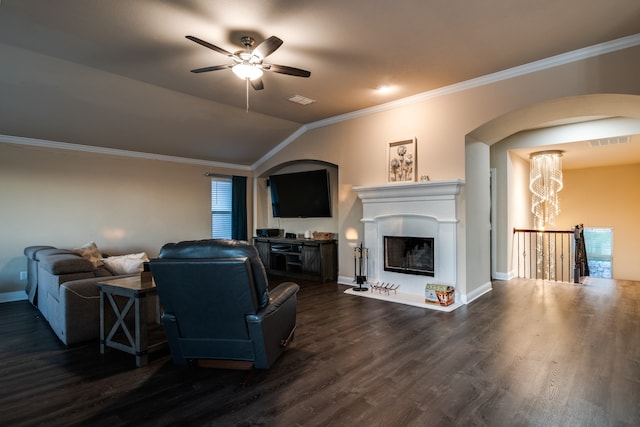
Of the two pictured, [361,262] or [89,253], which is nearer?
[89,253]

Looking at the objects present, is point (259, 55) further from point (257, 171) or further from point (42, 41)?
point (257, 171)

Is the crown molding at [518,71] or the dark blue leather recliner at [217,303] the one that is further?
the crown molding at [518,71]

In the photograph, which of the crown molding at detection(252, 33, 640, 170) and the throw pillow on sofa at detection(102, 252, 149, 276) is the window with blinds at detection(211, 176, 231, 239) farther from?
the throw pillow on sofa at detection(102, 252, 149, 276)

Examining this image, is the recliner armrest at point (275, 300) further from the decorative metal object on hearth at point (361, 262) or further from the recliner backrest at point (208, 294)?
the decorative metal object on hearth at point (361, 262)

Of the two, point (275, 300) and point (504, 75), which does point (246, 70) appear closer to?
point (275, 300)

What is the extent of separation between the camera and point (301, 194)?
6.94 metres

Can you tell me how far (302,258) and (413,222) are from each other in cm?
239

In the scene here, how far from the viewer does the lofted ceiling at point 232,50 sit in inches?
108

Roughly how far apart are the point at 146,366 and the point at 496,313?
3.84 m

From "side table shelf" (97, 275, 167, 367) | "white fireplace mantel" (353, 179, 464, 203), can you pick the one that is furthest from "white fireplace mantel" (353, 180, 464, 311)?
"side table shelf" (97, 275, 167, 367)

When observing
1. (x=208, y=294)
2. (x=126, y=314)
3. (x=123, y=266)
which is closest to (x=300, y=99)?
(x=123, y=266)

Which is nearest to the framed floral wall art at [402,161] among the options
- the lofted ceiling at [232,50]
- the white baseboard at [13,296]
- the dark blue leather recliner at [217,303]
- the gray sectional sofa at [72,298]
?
the lofted ceiling at [232,50]

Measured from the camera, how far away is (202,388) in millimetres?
2338

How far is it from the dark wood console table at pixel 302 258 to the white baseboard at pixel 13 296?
3968 millimetres
